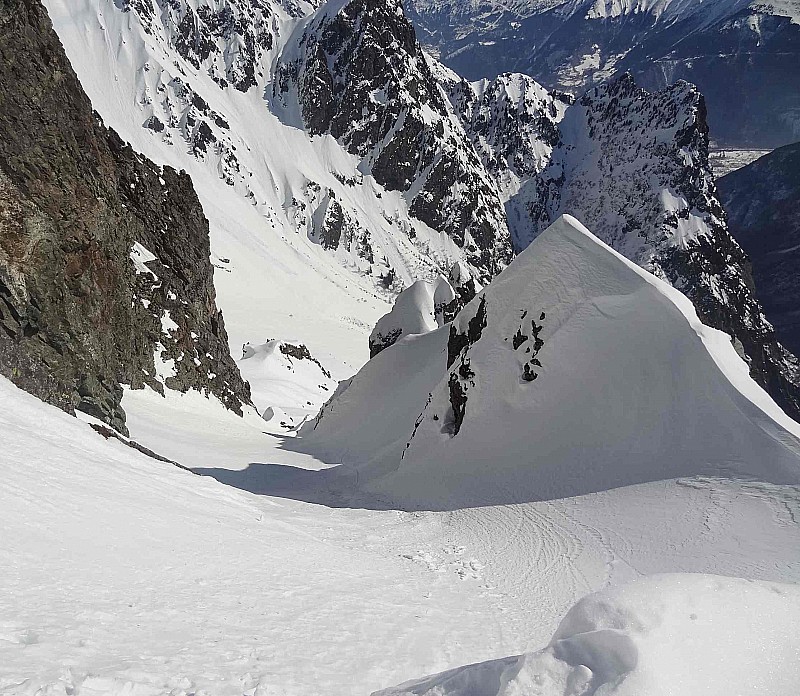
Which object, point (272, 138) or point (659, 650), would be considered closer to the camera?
point (659, 650)

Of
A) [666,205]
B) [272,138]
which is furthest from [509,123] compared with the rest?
[272,138]

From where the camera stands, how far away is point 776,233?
175625mm

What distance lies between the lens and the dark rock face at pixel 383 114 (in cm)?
12962

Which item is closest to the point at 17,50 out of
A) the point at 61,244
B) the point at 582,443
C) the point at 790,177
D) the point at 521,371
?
the point at 61,244

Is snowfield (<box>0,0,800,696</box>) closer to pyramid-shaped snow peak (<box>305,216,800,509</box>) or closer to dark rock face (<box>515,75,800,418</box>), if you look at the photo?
pyramid-shaped snow peak (<box>305,216,800,509</box>)

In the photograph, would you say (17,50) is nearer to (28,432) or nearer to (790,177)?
(28,432)

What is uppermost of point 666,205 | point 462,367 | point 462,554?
point 666,205

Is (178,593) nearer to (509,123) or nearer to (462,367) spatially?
(462,367)

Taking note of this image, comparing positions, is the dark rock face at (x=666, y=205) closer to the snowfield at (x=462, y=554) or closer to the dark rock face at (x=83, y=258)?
the dark rock face at (x=83, y=258)

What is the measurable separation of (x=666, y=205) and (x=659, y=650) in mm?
152490

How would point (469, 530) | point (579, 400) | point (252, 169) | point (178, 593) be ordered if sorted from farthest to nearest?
1. point (252, 169)
2. point (579, 400)
3. point (469, 530)
4. point (178, 593)

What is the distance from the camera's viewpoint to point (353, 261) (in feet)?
367

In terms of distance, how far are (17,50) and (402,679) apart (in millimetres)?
23278

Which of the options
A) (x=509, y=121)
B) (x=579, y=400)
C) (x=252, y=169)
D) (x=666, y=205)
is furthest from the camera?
(x=509, y=121)
